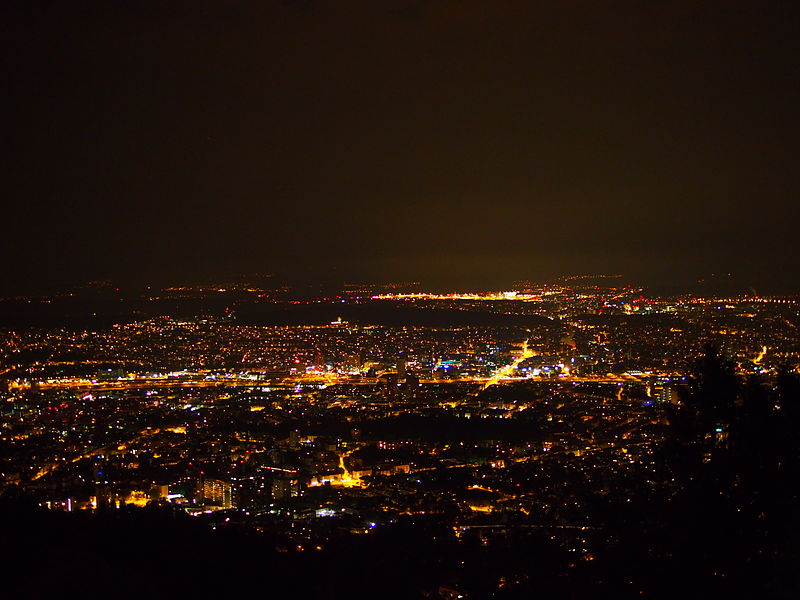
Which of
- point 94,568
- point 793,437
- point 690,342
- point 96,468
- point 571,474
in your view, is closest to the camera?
point 94,568

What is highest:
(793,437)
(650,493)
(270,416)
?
(793,437)

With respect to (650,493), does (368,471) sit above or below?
below

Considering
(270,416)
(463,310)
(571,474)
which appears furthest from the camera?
(463,310)

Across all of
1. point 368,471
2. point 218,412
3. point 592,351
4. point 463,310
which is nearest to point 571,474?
point 368,471

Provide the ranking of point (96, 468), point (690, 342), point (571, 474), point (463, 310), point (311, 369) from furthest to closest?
1. point (463, 310)
2. point (311, 369)
3. point (690, 342)
4. point (96, 468)
5. point (571, 474)

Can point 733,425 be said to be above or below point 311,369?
above

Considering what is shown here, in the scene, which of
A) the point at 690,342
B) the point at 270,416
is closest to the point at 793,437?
the point at 270,416

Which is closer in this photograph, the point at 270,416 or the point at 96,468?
the point at 96,468

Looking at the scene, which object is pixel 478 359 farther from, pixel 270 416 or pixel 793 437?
pixel 793 437

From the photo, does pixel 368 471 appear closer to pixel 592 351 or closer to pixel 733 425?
pixel 733 425
